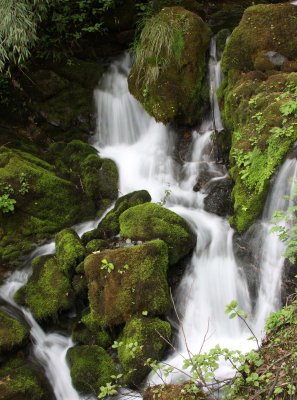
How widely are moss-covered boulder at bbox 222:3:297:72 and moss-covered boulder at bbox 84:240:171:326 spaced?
12.7ft

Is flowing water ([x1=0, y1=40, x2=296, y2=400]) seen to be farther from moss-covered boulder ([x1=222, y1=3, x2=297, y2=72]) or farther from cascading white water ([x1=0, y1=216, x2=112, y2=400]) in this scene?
moss-covered boulder ([x1=222, y1=3, x2=297, y2=72])

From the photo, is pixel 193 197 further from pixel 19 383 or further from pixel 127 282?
pixel 19 383

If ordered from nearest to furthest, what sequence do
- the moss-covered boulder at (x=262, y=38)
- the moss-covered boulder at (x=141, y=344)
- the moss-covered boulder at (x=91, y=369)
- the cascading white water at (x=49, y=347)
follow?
the moss-covered boulder at (x=141, y=344), the moss-covered boulder at (x=91, y=369), the cascading white water at (x=49, y=347), the moss-covered boulder at (x=262, y=38)

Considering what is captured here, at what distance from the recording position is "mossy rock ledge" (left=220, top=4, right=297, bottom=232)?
219 inches

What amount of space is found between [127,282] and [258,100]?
347 cm

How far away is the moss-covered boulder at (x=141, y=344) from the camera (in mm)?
4871

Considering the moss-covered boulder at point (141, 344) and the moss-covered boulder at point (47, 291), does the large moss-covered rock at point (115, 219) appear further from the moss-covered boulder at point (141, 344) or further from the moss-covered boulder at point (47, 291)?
the moss-covered boulder at point (141, 344)

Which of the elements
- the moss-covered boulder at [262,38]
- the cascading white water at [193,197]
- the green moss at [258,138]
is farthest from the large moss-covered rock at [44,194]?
the moss-covered boulder at [262,38]

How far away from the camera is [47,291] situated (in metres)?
6.07

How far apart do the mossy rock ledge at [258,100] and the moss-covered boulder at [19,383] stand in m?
3.42

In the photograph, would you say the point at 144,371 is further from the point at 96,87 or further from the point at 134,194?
the point at 96,87

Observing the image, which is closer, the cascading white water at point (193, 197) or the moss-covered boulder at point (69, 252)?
the cascading white water at point (193, 197)

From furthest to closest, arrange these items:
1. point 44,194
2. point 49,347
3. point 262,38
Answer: point 44,194 → point 262,38 → point 49,347

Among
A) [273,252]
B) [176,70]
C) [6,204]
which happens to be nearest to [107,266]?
[273,252]
